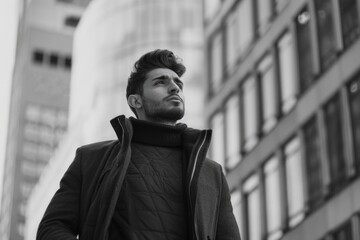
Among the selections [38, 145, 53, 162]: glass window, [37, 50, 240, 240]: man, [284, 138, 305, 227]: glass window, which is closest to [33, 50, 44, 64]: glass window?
[38, 145, 53, 162]: glass window

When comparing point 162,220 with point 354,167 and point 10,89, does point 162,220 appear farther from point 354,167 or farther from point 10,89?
point 10,89

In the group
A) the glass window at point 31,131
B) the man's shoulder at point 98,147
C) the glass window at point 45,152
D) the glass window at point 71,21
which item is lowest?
the man's shoulder at point 98,147

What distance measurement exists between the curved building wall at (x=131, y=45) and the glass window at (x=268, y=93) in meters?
28.8

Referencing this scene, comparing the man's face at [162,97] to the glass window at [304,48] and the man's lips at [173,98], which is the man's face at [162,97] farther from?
the glass window at [304,48]

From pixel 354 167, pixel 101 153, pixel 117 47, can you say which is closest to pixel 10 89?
pixel 117 47

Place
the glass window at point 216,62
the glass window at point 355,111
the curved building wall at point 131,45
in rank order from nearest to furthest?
the glass window at point 355,111 < the glass window at point 216,62 < the curved building wall at point 131,45

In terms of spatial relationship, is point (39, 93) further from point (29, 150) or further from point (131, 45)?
point (131, 45)

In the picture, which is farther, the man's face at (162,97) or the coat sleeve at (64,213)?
the man's face at (162,97)

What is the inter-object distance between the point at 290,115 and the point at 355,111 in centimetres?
435

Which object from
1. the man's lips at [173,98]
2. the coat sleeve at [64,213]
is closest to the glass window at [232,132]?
the man's lips at [173,98]

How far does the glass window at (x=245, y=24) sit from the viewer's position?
33531 millimetres

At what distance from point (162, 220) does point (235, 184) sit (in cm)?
2786

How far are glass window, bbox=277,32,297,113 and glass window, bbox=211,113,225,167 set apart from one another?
556 centimetres

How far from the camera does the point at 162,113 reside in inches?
204
